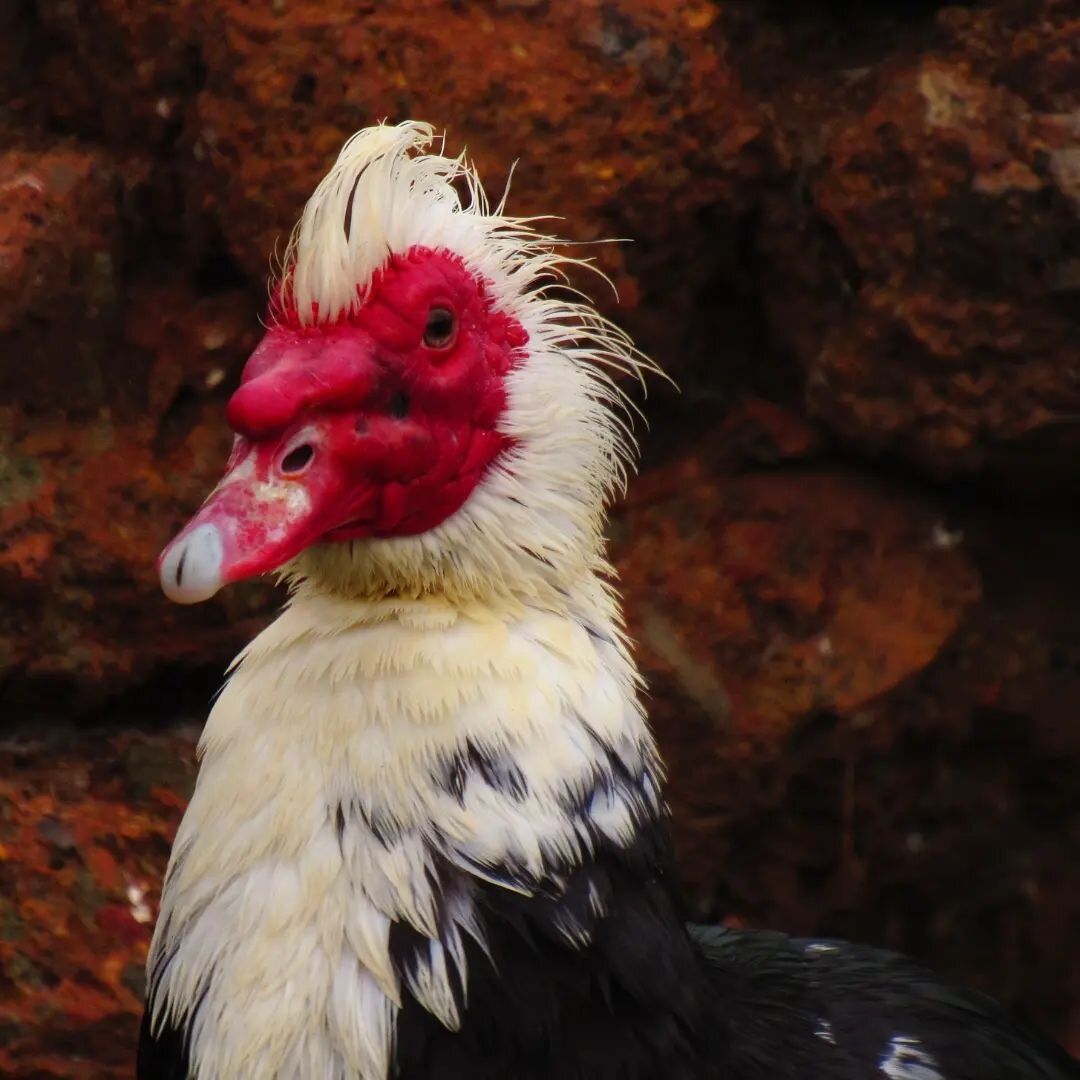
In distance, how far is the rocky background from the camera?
12.7ft

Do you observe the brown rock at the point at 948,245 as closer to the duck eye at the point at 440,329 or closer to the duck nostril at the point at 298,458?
the duck eye at the point at 440,329

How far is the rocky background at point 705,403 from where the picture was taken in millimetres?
3877

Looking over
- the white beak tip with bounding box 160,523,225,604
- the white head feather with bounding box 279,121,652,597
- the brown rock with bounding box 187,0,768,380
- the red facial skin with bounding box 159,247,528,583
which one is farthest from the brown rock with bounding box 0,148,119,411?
the white beak tip with bounding box 160,523,225,604

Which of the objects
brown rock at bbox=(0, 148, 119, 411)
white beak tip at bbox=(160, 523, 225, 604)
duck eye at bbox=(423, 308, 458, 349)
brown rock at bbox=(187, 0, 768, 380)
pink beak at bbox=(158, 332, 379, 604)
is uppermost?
brown rock at bbox=(187, 0, 768, 380)

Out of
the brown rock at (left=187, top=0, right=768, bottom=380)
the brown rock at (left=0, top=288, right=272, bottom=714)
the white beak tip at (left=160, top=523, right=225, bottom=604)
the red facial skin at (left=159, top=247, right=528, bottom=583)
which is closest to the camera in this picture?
the white beak tip at (left=160, top=523, right=225, bottom=604)

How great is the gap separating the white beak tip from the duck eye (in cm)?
47

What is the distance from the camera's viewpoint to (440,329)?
2480mm

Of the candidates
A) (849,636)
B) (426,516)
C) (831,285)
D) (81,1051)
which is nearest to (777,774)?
(849,636)

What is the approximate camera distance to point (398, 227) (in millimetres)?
2471

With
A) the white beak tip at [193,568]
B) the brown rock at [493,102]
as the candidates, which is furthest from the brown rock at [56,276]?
the white beak tip at [193,568]

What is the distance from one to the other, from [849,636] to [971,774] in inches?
23.1

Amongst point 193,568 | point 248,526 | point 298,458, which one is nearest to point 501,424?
point 298,458

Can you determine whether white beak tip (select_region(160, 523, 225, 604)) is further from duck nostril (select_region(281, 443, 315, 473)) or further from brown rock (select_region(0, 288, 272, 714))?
brown rock (select_region(0, 288, 272, 714))

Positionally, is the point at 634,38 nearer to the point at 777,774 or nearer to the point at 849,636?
the point at 849,636
